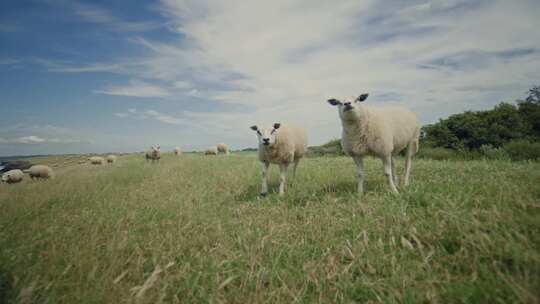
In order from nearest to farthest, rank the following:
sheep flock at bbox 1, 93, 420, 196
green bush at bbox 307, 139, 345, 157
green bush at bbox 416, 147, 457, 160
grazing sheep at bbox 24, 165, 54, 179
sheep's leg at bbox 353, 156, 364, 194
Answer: sheep's leg at bbox 353, 156, 364, 194 < sheep flock at bbox 1, 93, 420, 196 < green bush at bbox 416, 147, 457, 160 < grazing sheep at bbox 24, 165, 54, 179 < green bush at bbox 307, 139, 345, 157

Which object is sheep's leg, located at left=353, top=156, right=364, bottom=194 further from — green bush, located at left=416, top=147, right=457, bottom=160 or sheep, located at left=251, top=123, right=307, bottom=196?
green bush, located at left=416, top=147, right=457, bottom=160

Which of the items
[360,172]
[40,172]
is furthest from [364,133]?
[40,172]

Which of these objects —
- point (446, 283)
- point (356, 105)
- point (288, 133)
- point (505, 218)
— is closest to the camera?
point (446, 283)

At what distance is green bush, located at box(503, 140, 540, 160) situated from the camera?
13641mm

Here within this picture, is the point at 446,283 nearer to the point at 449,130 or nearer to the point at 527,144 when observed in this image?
the point at 527,144

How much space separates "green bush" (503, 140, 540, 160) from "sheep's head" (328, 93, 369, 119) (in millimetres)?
14422

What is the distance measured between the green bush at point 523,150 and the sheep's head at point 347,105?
1442 centimetres

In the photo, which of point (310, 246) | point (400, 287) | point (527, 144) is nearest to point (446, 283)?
point (400, 287)

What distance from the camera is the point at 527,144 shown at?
566 inches

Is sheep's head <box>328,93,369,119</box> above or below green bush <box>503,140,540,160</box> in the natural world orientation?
above

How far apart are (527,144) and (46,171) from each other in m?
38.9

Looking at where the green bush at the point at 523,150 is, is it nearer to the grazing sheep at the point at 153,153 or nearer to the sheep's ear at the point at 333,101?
the sheep's ear at the point at 333,101

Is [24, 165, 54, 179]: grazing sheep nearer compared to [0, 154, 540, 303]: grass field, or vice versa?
[0, 154, 540, 303]: grass field

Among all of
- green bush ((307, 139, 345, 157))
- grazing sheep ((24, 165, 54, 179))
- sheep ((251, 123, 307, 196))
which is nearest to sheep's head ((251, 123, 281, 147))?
sheep ((251, 123, 307, 196))
